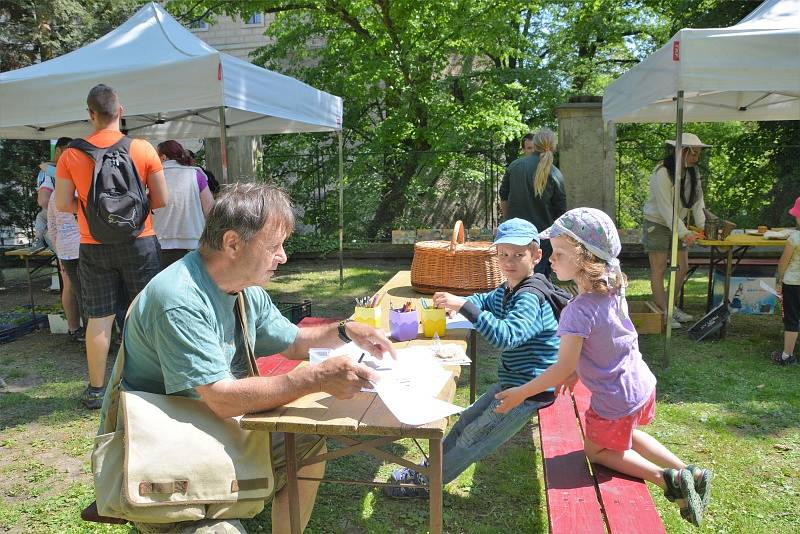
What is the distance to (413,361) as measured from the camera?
219 cm

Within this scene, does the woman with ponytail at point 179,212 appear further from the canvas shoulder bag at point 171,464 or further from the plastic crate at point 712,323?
the plastic crate at point 712,323

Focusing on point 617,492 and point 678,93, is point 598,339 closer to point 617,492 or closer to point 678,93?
point 617,492

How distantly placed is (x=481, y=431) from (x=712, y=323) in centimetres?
372

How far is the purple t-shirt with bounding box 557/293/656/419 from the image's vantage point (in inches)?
86.5

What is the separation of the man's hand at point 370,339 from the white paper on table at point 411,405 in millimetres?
196

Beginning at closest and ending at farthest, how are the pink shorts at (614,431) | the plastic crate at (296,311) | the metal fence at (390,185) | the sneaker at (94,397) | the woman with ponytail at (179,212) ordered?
the pink shorts at (614,431) → the sneaker at (94,397) → the plastic crate at (296,311) → the woman with ponytail at (179,212) → the metal fence at (390,185)

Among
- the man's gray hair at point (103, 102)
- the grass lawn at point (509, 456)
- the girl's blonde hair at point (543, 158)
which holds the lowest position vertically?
the grass lawn at point (509, 456)

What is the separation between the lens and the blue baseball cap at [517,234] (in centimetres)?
246

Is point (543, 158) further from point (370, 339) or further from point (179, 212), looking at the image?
point (370, 339)

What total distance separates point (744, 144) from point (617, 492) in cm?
943

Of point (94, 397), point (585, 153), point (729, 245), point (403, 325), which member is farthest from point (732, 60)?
point (585, 153)

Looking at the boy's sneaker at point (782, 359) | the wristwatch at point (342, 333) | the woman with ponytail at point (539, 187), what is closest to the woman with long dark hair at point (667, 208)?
the woman with ponytail at point (539, 187)

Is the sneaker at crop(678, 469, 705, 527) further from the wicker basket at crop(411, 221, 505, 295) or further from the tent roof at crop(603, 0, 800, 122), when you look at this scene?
the tent roof at crop(603, 0, 800, 122)

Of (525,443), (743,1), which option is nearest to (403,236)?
(743,1)
